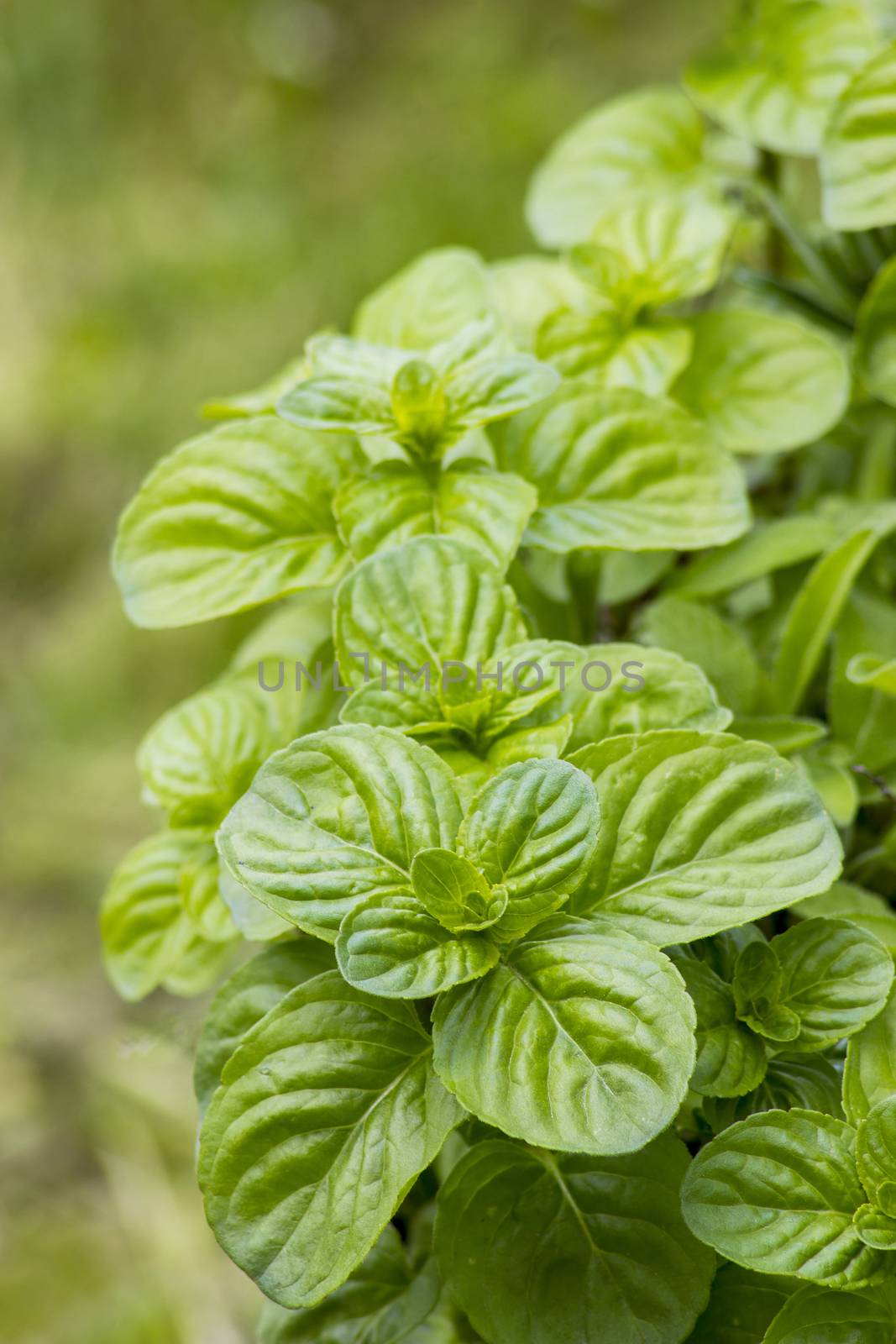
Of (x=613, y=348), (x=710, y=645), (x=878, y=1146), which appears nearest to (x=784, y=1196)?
(x=878, y=1146)

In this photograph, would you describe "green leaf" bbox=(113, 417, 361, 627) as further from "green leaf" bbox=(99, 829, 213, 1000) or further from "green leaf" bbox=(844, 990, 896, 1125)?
"green leaf" bbox=(844, 990, 896, 1125)

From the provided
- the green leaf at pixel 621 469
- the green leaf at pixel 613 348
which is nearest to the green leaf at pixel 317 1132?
the green leaf at pixel 621 469

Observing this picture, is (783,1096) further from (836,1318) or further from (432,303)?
(432,303)

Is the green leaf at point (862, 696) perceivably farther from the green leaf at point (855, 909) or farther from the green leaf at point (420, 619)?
the green leaf at point (420, 619)

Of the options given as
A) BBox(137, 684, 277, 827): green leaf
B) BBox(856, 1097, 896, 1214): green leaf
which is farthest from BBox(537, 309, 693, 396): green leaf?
BBox(856, 1097, 896, 1214): green leaf

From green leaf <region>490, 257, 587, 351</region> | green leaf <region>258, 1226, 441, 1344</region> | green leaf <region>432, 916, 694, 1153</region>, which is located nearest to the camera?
green leaf <region>432, 916, 694, 1153</region>

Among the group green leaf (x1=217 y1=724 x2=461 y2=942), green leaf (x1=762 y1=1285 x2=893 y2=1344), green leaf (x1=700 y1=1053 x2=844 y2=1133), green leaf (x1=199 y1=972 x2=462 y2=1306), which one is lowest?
green leaf (x1=762 y1=1285 x2=893 y2=1344)

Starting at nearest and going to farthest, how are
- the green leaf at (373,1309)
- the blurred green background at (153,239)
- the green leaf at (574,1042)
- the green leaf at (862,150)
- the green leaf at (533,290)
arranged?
the green leaf at (574,1042) → the green leaf at (373,1309) → the green leaf at (862,150) → the green leaf at (533,290) → the blurred green background at (153,239)
